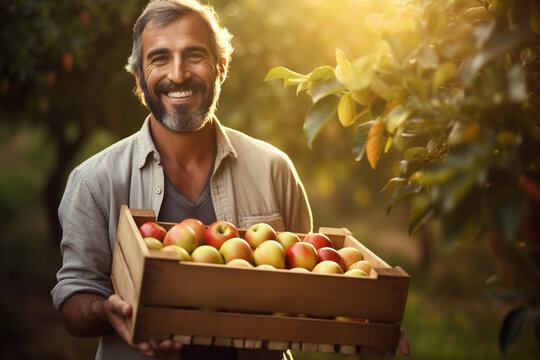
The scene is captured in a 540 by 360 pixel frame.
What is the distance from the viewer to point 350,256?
7.35ft

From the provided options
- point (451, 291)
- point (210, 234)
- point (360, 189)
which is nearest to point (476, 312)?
point (451, 291)

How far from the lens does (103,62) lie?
6363 mm

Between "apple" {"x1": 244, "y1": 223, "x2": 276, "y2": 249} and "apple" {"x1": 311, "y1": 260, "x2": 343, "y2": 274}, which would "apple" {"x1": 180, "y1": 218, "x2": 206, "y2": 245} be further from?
"apple" {"x1": 311, "y1": 260, "x2": 343, "y2": 274}

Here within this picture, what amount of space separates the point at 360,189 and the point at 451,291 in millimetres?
2111

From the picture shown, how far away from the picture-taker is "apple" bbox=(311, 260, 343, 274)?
2062mm

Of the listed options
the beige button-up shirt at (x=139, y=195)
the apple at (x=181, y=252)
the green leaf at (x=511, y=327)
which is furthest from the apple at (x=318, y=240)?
the green leaf at (x=511, y=327)

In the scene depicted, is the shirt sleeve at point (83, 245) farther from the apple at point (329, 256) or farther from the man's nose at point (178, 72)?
the apple at point (329, 256)

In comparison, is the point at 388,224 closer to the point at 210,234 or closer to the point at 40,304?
the point at 40,304

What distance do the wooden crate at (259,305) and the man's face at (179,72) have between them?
0.71 m

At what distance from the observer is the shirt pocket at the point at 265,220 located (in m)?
2.63

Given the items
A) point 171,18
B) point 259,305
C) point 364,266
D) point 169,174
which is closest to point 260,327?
point 259,305

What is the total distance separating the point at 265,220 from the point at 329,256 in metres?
0.53

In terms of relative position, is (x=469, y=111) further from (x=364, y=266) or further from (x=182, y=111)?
(x=182, y=111)

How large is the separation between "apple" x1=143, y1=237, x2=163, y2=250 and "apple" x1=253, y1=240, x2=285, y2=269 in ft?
1.02
